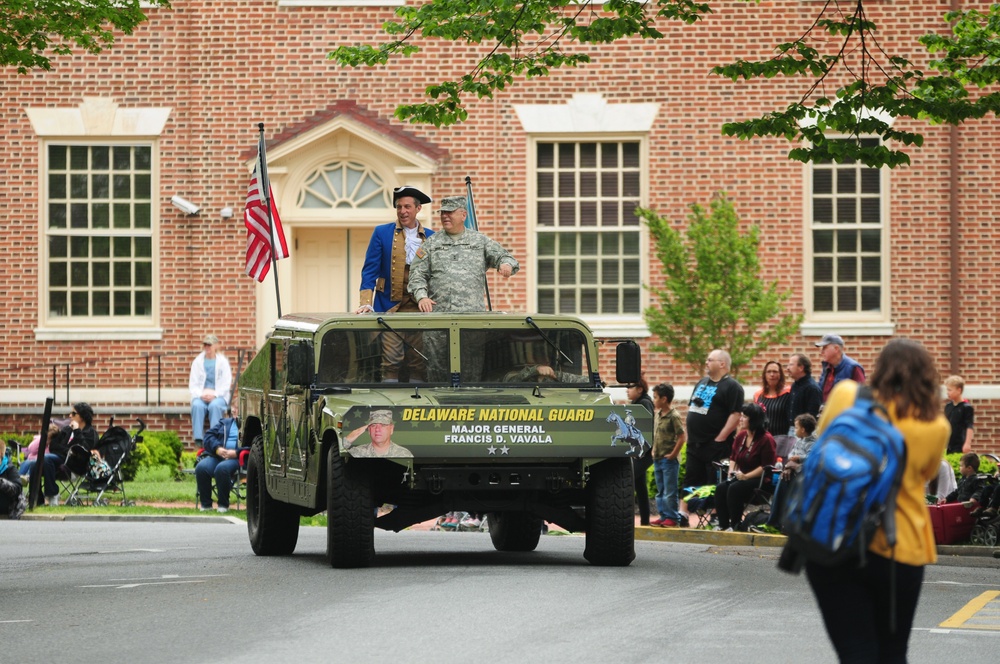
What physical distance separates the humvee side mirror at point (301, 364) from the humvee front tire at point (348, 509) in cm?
81

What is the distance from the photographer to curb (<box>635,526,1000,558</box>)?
14547 millimetres

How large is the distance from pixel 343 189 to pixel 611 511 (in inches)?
524

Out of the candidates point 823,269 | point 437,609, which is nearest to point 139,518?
point 437,609

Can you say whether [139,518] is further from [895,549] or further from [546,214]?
[895,549]

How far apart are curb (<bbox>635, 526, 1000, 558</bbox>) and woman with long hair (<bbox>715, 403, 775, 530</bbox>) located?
0.83ft

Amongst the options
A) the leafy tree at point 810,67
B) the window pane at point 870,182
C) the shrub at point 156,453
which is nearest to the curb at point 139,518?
the shrub at point 156,453

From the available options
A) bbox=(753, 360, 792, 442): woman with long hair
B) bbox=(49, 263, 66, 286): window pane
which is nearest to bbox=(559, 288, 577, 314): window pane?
bbox=(49, 263, 66, 286): window pane

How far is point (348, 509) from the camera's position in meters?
11.6

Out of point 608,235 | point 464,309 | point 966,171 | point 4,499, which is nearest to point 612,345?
point 608,235

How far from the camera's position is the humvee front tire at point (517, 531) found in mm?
14055

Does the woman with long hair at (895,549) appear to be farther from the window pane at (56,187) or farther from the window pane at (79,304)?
the window pane at (56,187)

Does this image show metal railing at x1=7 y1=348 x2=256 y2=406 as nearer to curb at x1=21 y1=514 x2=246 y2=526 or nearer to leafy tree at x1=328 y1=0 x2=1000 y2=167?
curb at x1=21 y1=514 x2=246 y2=526

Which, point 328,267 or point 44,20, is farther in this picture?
point 328,267

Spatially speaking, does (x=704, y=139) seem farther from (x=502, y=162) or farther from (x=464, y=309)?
(x=464, y=309)
